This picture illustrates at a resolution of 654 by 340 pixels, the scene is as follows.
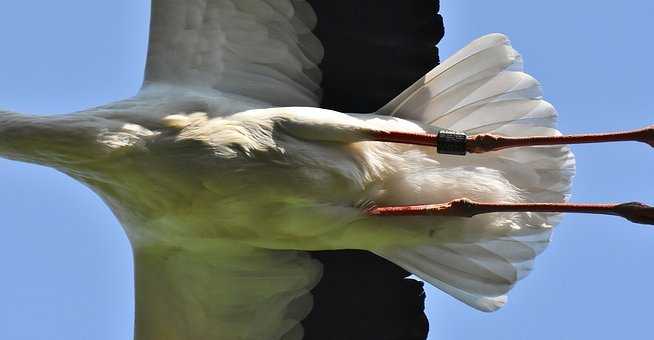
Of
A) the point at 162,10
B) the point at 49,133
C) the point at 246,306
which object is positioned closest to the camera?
the point at 49,133

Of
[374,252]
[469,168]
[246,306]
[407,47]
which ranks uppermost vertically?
[407,47]

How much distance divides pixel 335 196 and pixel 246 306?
0.97 meters

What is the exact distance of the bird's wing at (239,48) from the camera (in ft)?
19.1

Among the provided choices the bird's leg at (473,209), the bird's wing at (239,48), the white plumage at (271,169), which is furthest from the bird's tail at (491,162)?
the bird's wing at (239,48)

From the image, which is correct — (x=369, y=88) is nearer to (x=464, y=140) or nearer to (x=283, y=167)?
(x=464, y=140)

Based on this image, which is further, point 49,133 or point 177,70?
point 177,70

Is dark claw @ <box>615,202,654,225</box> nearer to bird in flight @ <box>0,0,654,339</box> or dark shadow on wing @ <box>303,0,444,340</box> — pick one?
bird in flight @ <box>0,0,654,339</box>

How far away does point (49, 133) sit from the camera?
5.37 m

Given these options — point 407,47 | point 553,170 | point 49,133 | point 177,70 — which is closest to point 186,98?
point 177,70

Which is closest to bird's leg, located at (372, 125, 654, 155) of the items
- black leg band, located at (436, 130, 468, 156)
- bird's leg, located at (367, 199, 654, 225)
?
black leg band, located at (436, 130, 468, 156)

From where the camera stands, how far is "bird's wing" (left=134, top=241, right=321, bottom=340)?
6.01 meters

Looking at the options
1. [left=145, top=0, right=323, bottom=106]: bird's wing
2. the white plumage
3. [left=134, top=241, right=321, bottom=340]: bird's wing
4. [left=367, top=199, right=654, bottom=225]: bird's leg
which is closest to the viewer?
the white plumage

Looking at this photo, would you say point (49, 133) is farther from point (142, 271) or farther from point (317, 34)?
point (317, 34)

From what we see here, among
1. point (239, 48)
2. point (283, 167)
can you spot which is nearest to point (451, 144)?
point (283, 167)
